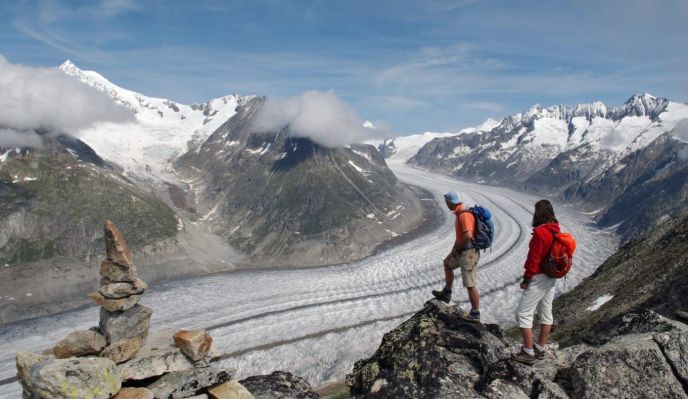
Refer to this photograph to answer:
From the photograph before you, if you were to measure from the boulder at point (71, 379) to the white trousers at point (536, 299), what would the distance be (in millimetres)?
12233

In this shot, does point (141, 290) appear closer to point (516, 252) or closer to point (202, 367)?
point (202, 367)

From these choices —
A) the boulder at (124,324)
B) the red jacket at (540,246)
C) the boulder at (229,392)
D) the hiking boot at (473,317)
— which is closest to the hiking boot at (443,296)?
the hiking boot at (473,317)

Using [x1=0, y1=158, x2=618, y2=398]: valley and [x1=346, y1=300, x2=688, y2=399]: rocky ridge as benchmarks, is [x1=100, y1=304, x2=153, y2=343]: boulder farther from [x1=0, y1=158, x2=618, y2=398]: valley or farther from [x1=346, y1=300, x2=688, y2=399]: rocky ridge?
[x1=0, y1=158, x2=618, y2=398]: valley

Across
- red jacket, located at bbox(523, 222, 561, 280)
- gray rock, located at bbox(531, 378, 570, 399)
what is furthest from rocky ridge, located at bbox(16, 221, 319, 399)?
red jacket, located at bbox(523, 222, 561, 280)

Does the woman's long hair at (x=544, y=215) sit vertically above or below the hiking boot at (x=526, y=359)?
above

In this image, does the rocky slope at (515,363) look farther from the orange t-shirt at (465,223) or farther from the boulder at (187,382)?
the boulder at (187,382)

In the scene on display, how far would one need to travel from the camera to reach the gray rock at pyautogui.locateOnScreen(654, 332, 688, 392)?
39.2ft

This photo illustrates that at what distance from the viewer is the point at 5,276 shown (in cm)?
14838

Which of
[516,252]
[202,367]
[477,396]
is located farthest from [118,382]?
[516,252]

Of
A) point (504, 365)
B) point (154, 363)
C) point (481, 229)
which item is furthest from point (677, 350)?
point (154, 363)

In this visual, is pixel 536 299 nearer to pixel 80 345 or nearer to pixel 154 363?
pixel 154 363

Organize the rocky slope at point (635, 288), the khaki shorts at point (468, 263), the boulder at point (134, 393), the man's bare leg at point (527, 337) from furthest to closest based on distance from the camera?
the rocky slope at point (635, 288) < the khaki shorts at point (468, 263) < the boulder at point (134, 393) < the man's bare leg at point (527, 337)

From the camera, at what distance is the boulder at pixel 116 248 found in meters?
19.9

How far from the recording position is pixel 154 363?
54.6 feet
